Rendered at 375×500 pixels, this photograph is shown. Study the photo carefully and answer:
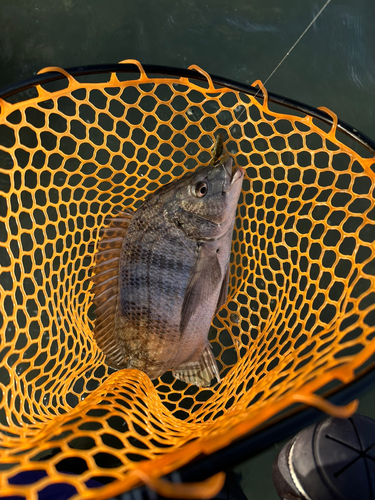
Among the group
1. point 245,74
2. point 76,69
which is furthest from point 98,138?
point 245,74

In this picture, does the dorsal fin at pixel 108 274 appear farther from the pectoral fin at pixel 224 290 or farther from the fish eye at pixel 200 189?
the pectoral fin at pixel 224 290

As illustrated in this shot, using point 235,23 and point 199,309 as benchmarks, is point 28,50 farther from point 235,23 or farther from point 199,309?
point 199,309

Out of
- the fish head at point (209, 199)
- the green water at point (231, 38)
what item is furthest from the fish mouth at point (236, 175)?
the green water at point (231, 38)

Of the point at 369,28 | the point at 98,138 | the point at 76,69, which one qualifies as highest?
the point at 369,28

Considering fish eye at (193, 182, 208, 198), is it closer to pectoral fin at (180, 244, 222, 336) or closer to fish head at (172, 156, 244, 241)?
fish head at (172, 156, 244, 241)

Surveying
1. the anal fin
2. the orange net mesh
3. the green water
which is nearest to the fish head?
the orange net mesh

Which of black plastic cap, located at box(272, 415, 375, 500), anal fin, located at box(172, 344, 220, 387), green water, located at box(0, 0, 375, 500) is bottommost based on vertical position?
anal fin, located at box(172, 344, 220, 387)
